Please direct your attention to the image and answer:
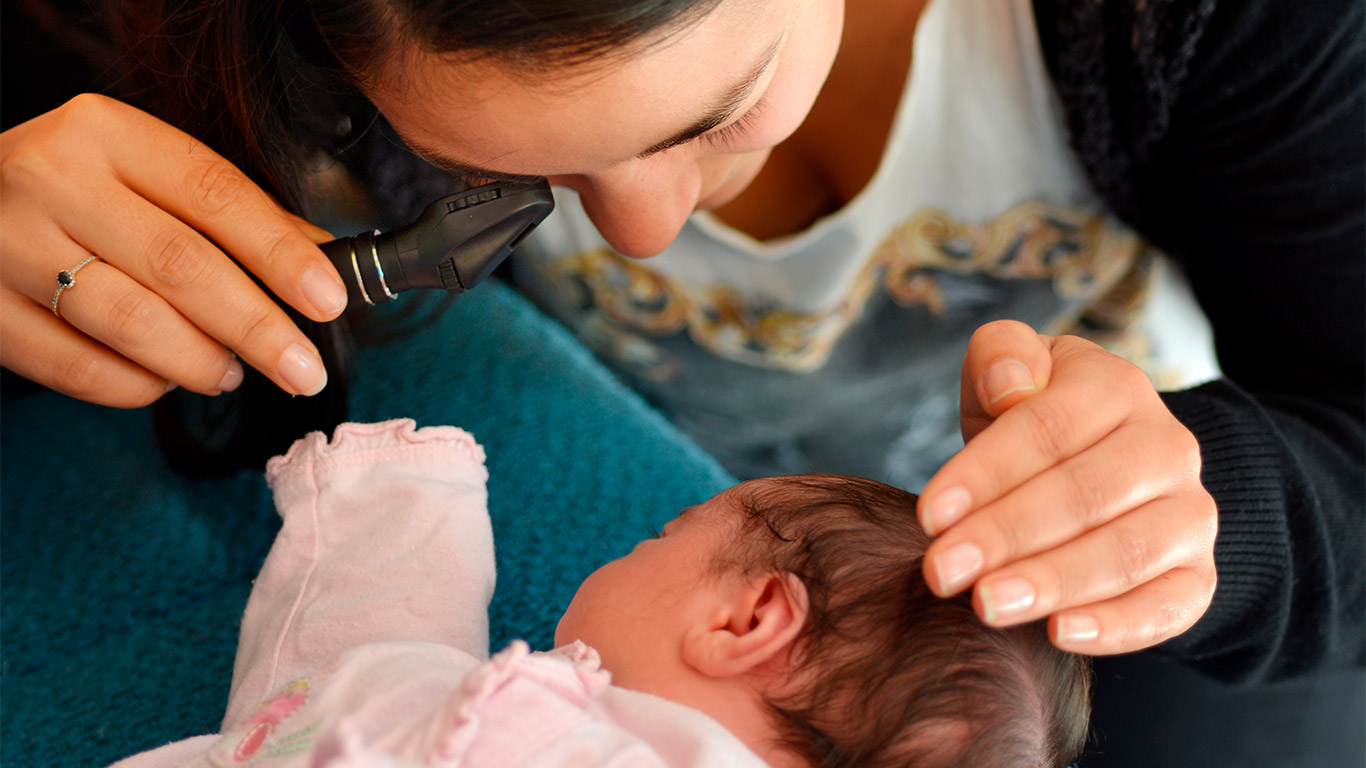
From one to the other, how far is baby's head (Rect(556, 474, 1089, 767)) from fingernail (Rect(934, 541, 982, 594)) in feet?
0.32

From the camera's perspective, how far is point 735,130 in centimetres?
71

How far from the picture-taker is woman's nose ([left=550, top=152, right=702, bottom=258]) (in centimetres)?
70

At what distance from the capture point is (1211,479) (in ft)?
2.84

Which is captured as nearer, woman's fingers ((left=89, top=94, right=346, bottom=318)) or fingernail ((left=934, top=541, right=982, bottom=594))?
fingernail ((left=934, top=541, right=982, bottom=594))

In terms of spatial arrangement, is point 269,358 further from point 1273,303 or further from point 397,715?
point 1273,303

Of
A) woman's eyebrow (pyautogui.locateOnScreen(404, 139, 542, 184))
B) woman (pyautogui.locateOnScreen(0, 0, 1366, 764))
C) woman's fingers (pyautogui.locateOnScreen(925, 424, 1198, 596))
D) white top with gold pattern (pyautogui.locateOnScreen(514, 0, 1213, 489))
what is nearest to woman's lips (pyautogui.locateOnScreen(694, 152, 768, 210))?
woman (pyautogui.locateOnScreen(0, 0, 1366, 764))

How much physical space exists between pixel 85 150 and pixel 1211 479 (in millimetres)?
1048

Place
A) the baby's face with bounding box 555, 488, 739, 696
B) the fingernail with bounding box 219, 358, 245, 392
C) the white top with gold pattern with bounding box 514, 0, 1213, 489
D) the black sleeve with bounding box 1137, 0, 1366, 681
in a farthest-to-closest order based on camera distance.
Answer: the white top with gold pattern with bounding box 514, 0, 1213, 489
the black sleeve with bounding box 1137, 0, 1366, 681
the fingernail with bounding box 219, 358, 245, 392
the baby's face with bounding box 555, 488, 739, 696

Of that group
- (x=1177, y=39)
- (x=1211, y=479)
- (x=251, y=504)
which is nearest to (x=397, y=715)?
(x=251, y=504)

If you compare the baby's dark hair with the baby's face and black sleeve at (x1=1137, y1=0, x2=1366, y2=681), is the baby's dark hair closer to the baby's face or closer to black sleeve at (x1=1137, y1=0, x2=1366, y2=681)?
the baby's face

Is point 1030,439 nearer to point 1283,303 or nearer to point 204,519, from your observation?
point 1283,303

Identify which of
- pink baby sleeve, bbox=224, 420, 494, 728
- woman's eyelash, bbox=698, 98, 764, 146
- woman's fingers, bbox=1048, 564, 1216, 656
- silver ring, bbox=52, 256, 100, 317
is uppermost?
woman's eyelash, bbox=698, 98, 764, 146

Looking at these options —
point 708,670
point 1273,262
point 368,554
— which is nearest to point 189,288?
point 368,554

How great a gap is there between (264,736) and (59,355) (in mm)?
370
